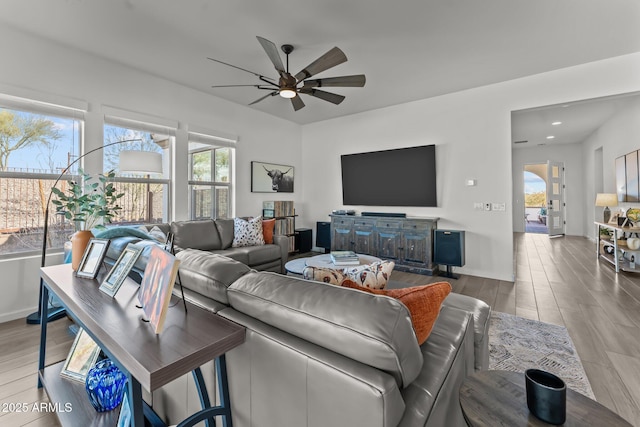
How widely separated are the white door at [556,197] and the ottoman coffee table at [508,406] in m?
9.29

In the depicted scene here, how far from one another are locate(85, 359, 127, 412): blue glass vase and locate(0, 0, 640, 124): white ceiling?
9.15ft

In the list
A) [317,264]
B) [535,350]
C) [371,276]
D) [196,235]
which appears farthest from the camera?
[196,235]

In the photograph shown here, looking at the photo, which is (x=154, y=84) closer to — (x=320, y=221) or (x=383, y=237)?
(x=320, y=221)

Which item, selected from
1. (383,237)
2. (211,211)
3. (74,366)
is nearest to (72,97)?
(211,211)

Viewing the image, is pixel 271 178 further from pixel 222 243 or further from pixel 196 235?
pixel 196 235

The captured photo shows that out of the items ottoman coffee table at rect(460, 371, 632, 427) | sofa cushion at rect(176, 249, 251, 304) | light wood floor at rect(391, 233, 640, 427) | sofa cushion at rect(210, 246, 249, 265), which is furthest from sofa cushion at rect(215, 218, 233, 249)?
ottoman coffee table at rect(460, 371, 632, 427)

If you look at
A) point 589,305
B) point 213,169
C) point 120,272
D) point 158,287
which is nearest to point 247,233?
point 213,169

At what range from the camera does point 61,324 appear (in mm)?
2627

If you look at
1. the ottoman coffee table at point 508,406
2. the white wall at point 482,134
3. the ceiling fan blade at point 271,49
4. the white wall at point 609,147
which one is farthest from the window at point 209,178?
the white wall at point 609,147

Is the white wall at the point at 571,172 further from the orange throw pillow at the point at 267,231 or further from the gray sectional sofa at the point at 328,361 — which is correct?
the gray sectional sofa at the point at 328,361

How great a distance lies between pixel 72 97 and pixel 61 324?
7.95 feet

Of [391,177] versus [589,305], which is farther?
[391,177]

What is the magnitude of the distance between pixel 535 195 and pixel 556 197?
4544mm

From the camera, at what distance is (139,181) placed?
12.3ft
